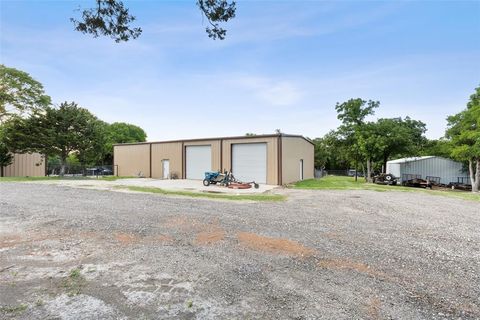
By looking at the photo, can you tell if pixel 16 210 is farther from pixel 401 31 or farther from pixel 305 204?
pixel 401 31

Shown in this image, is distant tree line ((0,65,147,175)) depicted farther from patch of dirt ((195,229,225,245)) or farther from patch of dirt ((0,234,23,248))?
patch of dirt ((195,229,225,245))

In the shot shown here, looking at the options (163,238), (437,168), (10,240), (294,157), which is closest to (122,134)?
(294,157)

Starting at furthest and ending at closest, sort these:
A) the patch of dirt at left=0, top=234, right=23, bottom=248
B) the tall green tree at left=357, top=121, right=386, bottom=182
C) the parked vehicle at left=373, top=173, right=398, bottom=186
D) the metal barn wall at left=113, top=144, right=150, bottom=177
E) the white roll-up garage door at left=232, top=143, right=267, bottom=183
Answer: the metal barn wall at left=113, top=144, right=150, bottom=177
the tall green tree at left=357, top=121, right=386, bottom=182
the parked vehicle at left=373, top=173, right=398, bottom=186
the white roll-up garage door at left=232, top=143, right=267, bottom=183
the patch of dirt at left=0, top=234, right=23, bottom=248

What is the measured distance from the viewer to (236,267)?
180 inches

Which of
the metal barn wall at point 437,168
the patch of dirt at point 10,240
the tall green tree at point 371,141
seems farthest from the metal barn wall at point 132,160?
the metal barn wall at point 437,168

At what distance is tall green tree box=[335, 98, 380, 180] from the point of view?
29.6 meters

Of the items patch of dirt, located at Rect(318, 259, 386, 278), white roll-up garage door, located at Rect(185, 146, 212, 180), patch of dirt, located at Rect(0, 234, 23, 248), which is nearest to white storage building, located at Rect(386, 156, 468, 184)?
white roll-up garage door, located at Rect(185, 146, 212, 180)

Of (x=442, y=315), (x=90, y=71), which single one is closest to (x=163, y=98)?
(x=90, y=71)

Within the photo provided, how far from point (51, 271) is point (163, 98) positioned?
57.1ft

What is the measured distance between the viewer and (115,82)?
45.8 feet

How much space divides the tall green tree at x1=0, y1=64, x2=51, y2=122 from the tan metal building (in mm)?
11073

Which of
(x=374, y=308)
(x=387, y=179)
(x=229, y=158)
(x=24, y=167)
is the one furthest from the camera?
(x=24, y=167)

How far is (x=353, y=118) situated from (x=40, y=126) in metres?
30.8

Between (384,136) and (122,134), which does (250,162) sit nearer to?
(384,136)
